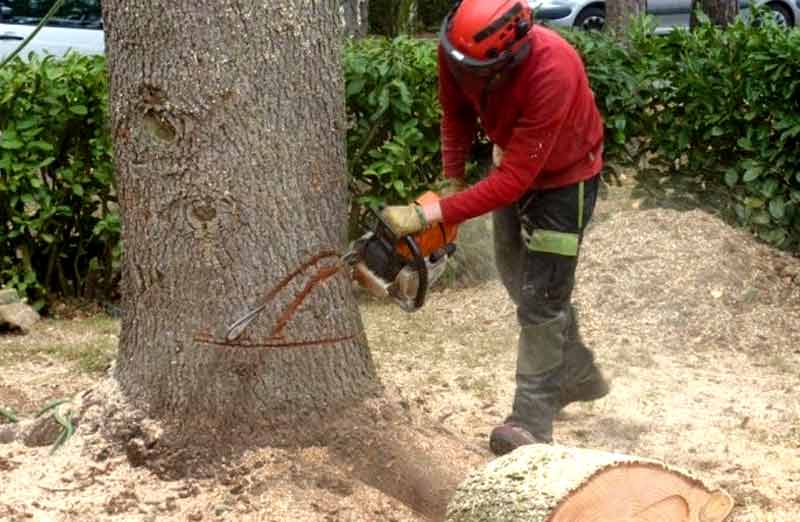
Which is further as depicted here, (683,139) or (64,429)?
(683,139)

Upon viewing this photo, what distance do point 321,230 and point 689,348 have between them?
284 cm

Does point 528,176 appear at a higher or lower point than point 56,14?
higher

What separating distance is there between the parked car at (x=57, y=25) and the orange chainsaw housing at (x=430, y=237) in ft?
25.7

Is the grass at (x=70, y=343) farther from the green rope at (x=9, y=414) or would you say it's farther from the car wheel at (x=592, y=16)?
the car wheel at (x=592, y=16)

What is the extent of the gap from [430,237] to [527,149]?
45cm

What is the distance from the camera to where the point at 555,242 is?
4.16 meters

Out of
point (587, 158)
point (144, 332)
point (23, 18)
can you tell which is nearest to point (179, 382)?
point (144, 332)

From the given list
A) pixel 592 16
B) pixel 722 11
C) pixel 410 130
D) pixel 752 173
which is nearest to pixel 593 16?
pixel 592 16

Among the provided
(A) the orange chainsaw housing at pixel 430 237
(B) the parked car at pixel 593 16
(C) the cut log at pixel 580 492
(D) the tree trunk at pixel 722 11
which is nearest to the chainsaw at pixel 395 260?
(A) the orange chainsaw housing at pixel 430 237

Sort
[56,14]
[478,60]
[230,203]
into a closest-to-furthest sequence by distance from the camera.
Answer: [230,203], [478,60], [56,14]

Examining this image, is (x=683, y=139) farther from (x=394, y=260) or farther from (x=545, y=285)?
(x=394, y=260)

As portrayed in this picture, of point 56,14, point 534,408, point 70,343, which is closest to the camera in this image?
point 534,408

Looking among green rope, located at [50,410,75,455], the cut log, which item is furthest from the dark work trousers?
green rope, located at [50,410,75,455]

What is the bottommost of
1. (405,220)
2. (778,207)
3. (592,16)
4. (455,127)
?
(592,16)
